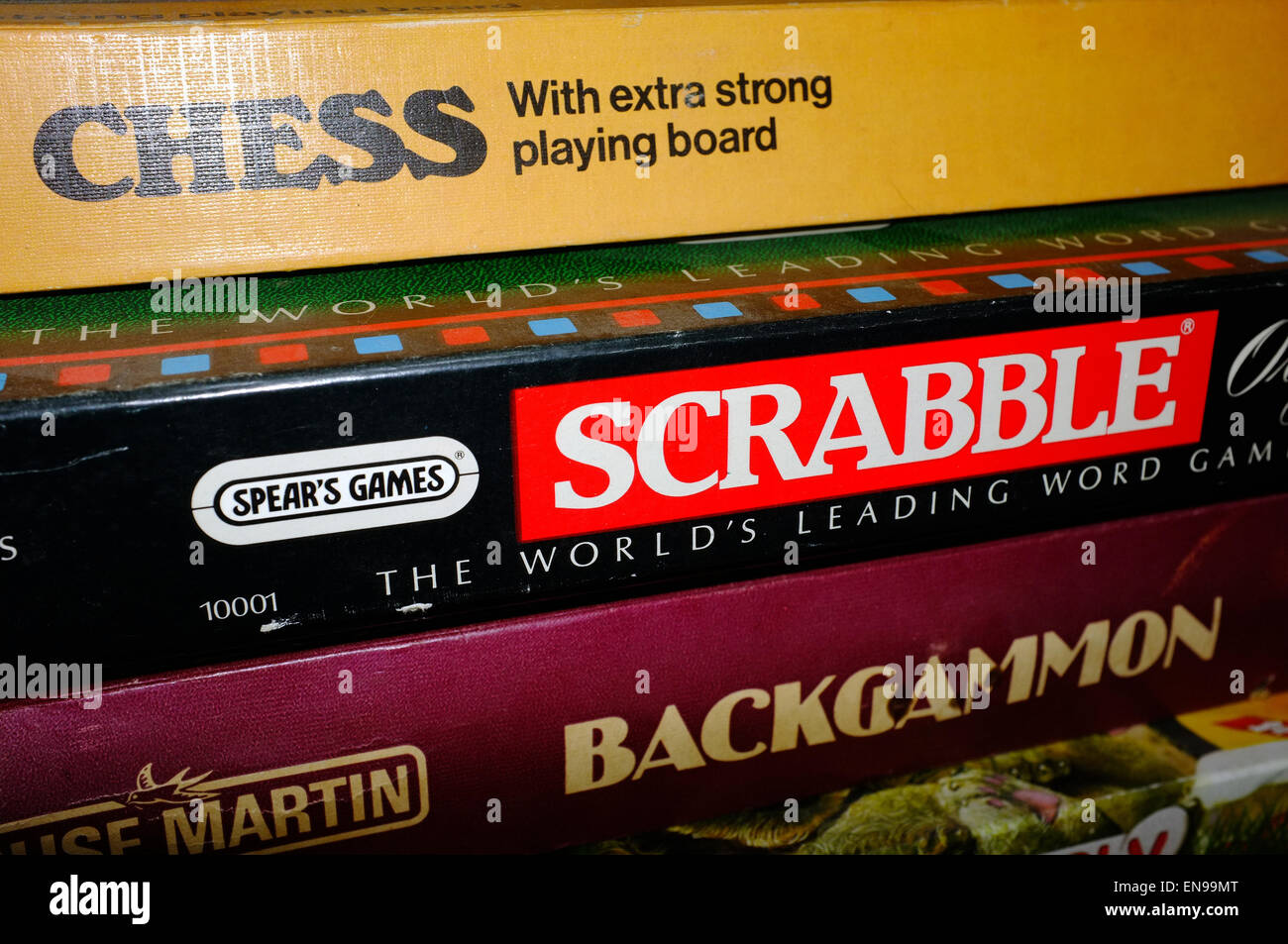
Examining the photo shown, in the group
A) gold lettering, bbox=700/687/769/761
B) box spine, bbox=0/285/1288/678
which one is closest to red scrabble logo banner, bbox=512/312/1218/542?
box spine, bbox=0/285/1288/678

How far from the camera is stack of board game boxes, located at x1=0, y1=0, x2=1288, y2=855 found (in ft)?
1.29

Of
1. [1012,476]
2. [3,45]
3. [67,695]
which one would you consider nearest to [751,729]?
[1012,476]

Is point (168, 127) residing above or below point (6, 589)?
above

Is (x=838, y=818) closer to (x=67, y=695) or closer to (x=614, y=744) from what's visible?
(x=614, y=744)

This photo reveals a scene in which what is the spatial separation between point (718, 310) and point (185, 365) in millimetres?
202

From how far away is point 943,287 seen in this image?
46 centimetres

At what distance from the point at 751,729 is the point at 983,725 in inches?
5.3

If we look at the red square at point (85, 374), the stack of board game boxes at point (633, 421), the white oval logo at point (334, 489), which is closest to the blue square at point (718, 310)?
the stack of board game boxes at point (633, 421)

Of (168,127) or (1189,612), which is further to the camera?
(1189,612)

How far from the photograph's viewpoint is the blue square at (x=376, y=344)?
0.39 m

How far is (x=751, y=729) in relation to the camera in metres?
0.52

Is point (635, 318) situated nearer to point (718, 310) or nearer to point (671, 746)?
point (718, 310)

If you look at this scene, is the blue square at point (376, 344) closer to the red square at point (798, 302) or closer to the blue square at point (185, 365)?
the blue square at point (185, 365)

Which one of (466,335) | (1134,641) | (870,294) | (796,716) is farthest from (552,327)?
(1134,641)
